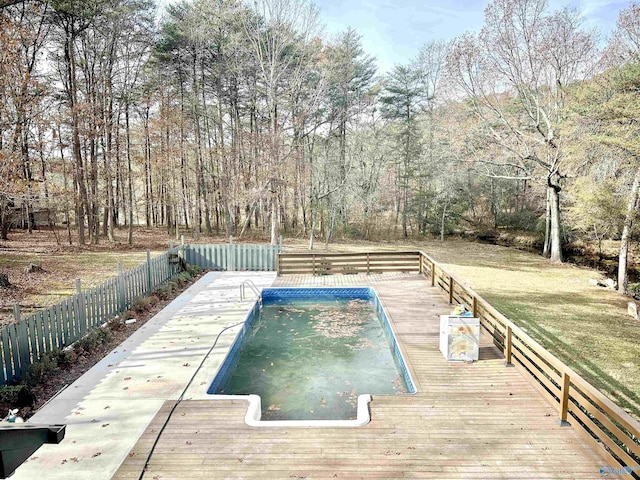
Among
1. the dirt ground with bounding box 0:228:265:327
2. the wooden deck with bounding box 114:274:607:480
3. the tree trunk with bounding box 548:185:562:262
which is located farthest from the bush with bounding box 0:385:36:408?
the tree trunk with bounding box 548:185:562:262

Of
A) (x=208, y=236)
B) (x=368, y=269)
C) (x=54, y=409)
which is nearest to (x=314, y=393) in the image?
(x=54, y=409)

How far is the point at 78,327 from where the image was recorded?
279 inches

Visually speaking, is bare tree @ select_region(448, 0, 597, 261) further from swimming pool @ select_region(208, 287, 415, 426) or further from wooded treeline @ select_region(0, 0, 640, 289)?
swimming pool @ select_region(208, 287, 415, 426)

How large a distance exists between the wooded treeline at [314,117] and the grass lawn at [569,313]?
71.6 inches

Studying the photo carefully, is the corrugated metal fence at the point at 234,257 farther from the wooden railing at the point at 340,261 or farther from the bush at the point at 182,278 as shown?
the bush at the point at 182,278

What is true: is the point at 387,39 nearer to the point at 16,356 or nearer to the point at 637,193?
the point at 637,193

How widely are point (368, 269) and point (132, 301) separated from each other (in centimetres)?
700

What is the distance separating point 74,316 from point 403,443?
5.66 meters

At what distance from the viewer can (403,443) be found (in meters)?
4.18

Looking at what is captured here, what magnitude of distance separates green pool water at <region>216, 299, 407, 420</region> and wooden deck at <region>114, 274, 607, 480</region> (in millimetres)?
1008

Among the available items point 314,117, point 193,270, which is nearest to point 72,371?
point 193,270

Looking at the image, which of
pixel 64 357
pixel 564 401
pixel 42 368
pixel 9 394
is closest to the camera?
pixel 564 401

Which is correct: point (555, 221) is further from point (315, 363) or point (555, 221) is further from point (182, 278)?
point (182, 278)

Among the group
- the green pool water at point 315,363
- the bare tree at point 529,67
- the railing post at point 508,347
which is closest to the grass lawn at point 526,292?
the railing post at point 508,347
